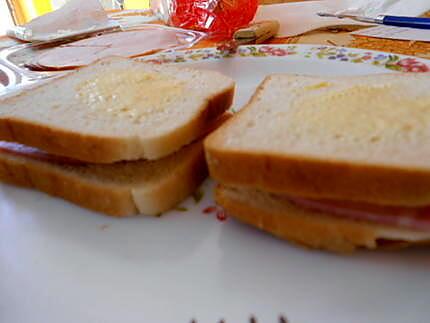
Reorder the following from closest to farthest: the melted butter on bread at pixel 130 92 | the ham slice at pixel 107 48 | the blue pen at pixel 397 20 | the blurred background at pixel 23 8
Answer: the melted butter on bread at pixel 130 92 < the blue pen at pixel 397 20 < the ham slice at pixel 107 48 < the blurred background at pixel 23 8

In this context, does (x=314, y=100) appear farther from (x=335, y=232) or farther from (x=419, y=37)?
(x=419, y=37)

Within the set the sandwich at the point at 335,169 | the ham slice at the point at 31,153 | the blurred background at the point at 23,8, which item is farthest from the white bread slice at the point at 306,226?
the blurred background at the point at 23,8

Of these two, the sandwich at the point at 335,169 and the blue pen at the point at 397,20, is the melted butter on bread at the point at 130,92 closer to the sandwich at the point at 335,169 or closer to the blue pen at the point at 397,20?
the sandwich at the point at 335,169

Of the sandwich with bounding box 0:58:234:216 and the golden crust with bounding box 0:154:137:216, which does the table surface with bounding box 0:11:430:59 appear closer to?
the sandwich with bounding box 0:58:234:216

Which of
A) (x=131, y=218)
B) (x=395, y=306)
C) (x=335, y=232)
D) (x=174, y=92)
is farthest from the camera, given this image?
(x=174, y=92)

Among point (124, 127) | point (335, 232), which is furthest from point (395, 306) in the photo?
point (124, 127)

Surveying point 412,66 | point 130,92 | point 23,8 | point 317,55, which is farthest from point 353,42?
point 23,8
